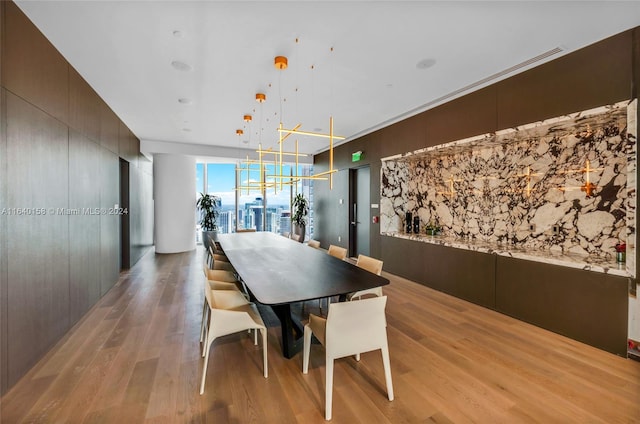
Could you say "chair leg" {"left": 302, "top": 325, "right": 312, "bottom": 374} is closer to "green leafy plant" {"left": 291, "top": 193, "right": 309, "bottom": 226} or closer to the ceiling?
the ceiling

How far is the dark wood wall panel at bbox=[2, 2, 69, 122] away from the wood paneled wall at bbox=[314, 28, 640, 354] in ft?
16.3

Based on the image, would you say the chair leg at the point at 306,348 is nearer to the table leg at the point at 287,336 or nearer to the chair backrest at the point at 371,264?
the table leg at the point at 287,336

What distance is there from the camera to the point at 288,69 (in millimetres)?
3352

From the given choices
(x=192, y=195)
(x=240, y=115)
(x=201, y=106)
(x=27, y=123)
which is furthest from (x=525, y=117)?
(x=192, y=195)

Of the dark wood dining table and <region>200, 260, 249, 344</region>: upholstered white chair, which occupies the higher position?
the dark wood dining table

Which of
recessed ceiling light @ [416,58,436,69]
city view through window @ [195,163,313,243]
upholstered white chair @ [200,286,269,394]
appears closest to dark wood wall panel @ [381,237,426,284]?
recessed ceiling light @ [416,58,436,69]

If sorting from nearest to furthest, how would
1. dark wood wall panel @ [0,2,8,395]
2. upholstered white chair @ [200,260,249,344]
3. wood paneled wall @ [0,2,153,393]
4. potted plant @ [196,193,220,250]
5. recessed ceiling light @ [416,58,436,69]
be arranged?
dark wood wall panel @ [0,2,8,395], wood paneled wall @ [0,2,153,393], upholstered white chair @ [200,260,249,344], recessed ceiling light @ [416,58,436,69], potted plant @ [196,193,220,250]

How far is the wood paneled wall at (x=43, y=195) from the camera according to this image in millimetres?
2152

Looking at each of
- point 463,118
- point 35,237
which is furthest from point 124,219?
point 463,118

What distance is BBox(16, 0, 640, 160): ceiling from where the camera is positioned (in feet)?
7.68

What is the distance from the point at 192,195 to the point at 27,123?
5.93 m

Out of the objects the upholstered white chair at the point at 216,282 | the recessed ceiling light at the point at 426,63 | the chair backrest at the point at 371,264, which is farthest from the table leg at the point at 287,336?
the recessed ceiling light at the point at 426,63

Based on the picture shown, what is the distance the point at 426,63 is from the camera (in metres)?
3.21

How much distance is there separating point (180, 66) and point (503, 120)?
13.5ft
